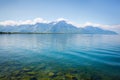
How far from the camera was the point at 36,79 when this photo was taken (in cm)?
1733

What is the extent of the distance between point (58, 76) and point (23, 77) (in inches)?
208

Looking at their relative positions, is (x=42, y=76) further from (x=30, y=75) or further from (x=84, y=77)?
(x=84, y=77)

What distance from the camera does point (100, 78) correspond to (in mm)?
18422

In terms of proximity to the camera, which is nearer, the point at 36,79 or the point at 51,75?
the point at 36,79

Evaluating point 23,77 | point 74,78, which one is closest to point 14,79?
point 23,77

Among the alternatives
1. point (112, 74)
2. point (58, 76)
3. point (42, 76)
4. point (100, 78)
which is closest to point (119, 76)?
point (112, 74)

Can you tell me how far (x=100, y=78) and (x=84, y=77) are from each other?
2440 millimetres

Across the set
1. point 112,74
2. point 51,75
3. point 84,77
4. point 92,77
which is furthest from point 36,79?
point 112,74

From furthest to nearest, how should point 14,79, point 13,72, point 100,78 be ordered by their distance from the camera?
point 13,72 → point 100,78 → point 14,79

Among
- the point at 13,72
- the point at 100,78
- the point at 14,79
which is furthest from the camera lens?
the point at 13,72

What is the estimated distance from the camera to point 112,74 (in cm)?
2028

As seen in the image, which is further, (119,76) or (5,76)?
(119,76)

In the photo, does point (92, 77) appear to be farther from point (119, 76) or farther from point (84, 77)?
point (119, 76)

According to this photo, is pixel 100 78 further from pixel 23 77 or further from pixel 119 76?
pixel 23 77
